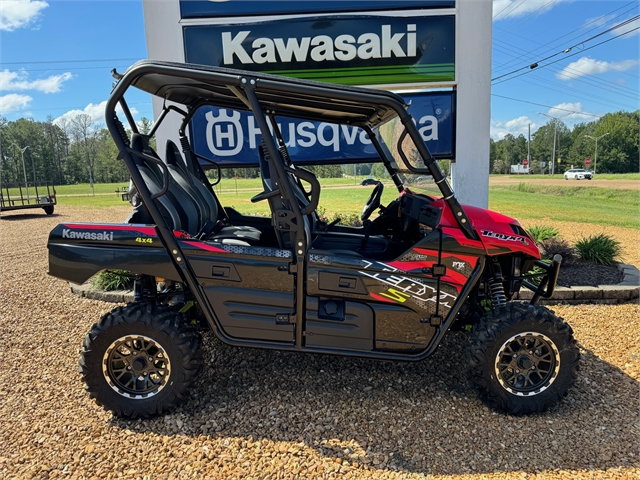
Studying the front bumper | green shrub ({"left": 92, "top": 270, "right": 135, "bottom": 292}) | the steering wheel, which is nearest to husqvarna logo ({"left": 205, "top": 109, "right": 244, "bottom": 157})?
green shrub ({"left": 92, "top": 270, "right": 135, "bottom": 292})

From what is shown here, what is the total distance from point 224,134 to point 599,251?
5.21m

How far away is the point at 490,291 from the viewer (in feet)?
9.80

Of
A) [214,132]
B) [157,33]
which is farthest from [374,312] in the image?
[157,33]

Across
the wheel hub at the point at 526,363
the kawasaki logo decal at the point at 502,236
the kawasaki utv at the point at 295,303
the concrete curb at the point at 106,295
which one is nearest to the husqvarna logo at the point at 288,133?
the concrete curb at the point at 106,295

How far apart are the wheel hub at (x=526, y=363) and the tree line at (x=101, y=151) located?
17.6 metres

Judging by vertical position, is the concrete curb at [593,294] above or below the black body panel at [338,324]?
below


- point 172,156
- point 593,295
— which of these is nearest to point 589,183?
point 593,295

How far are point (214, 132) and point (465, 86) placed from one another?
341cm

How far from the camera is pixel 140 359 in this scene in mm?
2686

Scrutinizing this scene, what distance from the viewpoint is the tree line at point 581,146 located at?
2323 inches

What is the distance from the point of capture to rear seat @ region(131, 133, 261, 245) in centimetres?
278

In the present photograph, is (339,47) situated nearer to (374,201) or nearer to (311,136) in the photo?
(311,136)

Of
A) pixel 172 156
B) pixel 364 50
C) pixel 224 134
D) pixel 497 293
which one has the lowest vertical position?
pixel 497 293

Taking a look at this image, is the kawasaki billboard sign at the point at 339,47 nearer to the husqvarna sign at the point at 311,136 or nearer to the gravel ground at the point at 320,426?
the husqvarna sign at the point at 311,136
